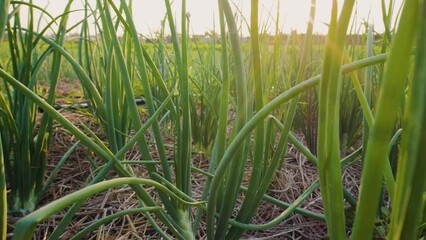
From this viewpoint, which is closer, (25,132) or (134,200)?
(25,132)

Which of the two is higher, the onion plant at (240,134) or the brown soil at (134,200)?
the onion plant at (240,134)

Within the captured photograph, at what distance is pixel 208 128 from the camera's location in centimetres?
103

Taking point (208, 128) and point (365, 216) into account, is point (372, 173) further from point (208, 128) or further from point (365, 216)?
point (208, 128)

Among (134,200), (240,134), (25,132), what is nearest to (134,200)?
(134,200)

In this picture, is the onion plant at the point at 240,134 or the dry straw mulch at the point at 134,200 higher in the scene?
the onion plant at the point at 240,134

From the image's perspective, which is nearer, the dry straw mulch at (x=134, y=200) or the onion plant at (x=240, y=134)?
the onion plant at (x=240, y=134)

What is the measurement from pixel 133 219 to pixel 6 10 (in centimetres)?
46

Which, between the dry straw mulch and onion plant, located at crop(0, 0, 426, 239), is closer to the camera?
onion plant, located at crop(0, 0, 426, 239)

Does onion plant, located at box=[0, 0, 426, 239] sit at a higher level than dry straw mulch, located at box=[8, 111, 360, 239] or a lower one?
higher

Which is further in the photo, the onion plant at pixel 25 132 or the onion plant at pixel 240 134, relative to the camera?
the onion plant at pixel 25 132

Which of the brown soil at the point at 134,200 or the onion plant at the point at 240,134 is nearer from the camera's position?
the onion plant at the point at 240,134

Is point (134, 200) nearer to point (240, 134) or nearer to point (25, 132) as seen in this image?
point (25, 132)

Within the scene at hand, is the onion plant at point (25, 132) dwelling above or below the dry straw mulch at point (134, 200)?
above

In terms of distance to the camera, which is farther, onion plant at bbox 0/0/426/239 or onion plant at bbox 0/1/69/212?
onion plant at bbox 0/1/69/212
